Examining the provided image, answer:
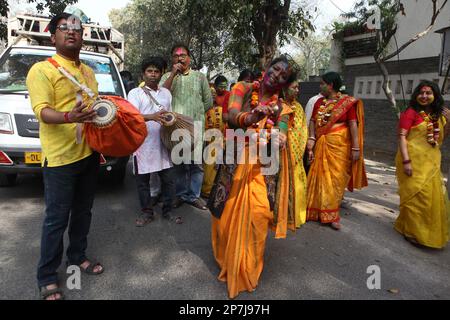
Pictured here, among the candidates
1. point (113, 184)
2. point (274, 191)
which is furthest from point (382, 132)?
point (274, 191)

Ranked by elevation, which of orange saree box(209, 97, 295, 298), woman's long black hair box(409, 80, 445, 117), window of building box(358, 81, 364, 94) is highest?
window of building box(358, 81, 364, 94)

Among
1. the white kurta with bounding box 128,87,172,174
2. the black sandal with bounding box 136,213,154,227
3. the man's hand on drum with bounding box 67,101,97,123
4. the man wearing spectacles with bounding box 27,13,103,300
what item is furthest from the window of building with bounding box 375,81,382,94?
the man's hand on drum with bounding box 67,101,97,123

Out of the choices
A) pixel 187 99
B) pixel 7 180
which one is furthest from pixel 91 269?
pixel 7 180

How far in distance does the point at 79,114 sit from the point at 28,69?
341cm

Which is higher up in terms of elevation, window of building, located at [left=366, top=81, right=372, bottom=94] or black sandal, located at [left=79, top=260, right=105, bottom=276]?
window of building, located at [left=366, top=81, right=372, bottom=94]

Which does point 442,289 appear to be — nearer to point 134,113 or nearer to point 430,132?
point 430,132

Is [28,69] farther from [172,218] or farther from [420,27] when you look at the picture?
[420,27]

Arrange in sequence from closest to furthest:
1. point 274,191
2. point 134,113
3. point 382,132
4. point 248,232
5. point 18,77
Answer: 1. point 134,113
2. point 248,232
3. point 274,191
4. point 18,77
5. point 382,132

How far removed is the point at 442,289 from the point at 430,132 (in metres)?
1.66

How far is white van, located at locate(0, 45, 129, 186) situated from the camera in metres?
4.12

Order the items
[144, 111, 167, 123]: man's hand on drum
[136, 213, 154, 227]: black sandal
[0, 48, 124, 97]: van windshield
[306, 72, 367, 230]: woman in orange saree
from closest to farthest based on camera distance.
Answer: [144, 111, 167, 123]: man's hand on drum → [136, 213, 154, 227]: black sandal → [306, 72, 367, 230]: woman in orange saree → [0, 48, 124, 97]: van windshield

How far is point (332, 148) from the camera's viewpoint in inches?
172

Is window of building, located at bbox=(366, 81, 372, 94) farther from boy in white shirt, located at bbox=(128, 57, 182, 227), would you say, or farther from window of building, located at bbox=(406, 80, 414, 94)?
boy in white shirt, located at bbox=(128, 57, 182, 227)

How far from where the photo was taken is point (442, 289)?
3.03m
